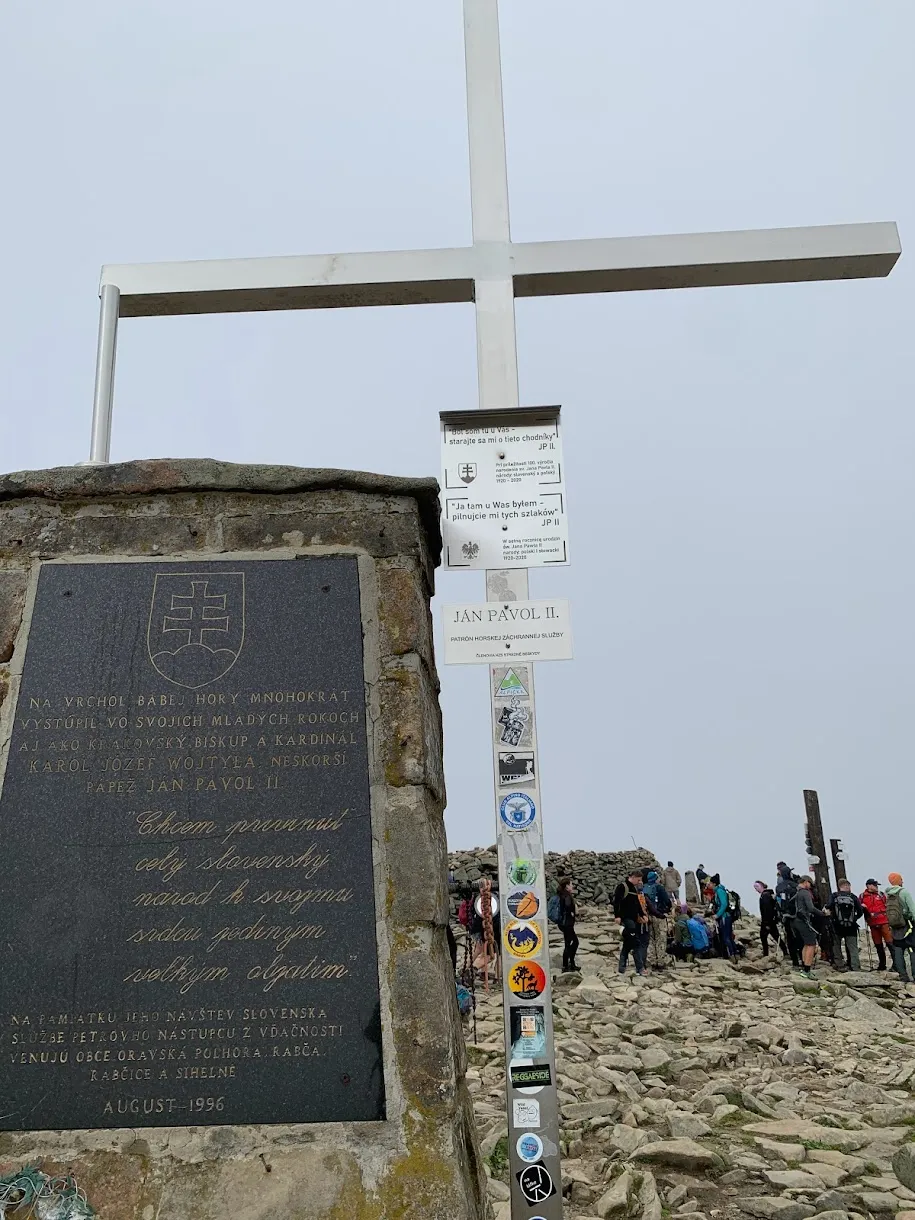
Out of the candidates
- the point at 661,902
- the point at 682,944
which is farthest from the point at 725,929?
the point at 661,902

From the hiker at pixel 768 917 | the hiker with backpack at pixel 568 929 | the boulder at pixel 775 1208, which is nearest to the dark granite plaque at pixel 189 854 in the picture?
the boulder at pixel 775 1208

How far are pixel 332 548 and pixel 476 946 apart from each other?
12.6 m

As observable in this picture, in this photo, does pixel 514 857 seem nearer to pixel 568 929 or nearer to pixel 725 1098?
pixel 725 1098

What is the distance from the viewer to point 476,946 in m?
14.6

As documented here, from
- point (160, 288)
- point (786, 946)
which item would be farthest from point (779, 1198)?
point (786, 946)

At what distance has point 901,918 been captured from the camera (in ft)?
41.1

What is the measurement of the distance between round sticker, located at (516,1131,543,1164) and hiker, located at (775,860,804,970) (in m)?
11.9

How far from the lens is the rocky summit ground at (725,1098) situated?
4.26 m

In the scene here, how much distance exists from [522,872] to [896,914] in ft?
36.6

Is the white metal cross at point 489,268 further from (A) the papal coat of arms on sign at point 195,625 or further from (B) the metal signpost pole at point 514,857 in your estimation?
(A) the papal coat of arms on sign at point 195,625

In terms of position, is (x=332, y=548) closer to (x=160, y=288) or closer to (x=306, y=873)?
(x=306, y=873)

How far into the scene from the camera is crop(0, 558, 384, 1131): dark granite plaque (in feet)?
8.34

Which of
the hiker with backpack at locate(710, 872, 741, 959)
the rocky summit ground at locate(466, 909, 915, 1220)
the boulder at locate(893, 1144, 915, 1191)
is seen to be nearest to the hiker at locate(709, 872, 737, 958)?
the hiker with backpack at locate(710, 872, 741, 959)

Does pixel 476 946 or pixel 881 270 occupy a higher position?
pixel 881 270
